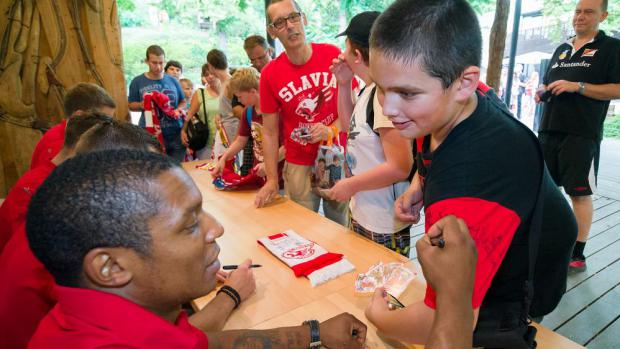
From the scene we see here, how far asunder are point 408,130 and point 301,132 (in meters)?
1.60

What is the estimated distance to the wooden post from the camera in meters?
3.54

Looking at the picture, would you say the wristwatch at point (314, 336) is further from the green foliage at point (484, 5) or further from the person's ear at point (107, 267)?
the green foliage at point (484, 5)

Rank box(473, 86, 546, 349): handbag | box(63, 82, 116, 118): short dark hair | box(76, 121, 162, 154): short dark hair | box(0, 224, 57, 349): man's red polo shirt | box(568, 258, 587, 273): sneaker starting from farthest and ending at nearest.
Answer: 1. box(568, 258, 587, 273): sneaker
2. box(63, 82, 116, 118): short dark hair
3. box(76, 121, 162, 154): short dark hair
4. box(0, 224, 57, 349): man's red polo shirt
5. box(473, 86, 546, 349): handbag

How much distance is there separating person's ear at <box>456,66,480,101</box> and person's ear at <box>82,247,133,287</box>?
769 millimetres

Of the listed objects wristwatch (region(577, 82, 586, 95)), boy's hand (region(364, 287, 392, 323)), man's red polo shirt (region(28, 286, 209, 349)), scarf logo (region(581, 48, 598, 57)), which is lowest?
boy's hand (region(364, 287, 392, 323))

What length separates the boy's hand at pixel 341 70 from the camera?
189 centimetres

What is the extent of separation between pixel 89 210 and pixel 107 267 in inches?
4.8

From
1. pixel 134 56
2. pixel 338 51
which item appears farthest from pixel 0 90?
pixel 338 51

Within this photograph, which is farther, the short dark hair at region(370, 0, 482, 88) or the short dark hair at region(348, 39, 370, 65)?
the short dark hair at region(348, 39, 370, 65)

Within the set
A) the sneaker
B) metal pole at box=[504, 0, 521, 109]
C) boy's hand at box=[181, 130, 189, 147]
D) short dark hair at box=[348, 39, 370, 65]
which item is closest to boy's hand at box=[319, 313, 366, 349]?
short dark hair at box=[348, 39, 370, 65]

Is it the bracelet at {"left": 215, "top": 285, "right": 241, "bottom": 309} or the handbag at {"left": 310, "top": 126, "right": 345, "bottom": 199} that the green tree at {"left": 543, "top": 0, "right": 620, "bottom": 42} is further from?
the bracelet at {"left": 215, "top": 285, "right": 241, "bottom": 309}

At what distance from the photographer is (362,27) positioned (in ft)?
5.13

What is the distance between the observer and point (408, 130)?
0.90m

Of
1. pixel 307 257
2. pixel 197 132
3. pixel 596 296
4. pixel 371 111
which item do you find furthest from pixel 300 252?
pixel 197 132
